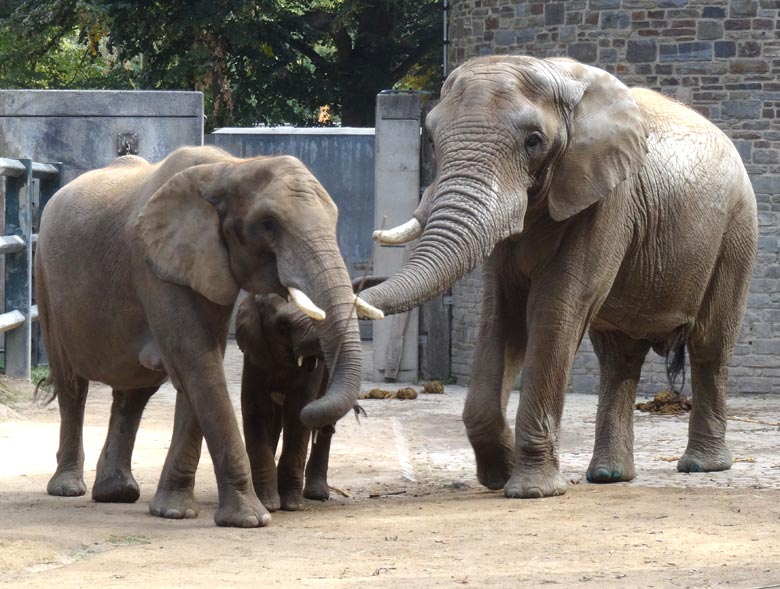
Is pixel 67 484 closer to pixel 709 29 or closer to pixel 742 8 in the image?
pixel 709 29

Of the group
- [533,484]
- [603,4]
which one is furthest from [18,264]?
[533,484]

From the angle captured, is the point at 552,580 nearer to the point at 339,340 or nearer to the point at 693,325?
the point at 339,340

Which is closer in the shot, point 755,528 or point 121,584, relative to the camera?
point 121,584

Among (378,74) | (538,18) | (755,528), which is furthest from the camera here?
(378,74)

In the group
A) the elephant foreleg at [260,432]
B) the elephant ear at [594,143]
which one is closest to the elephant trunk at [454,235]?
the elephant ear at [594,143]

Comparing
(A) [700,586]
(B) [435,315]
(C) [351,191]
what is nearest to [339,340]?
(A) [700,586]

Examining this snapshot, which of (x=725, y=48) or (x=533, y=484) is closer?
(x=533, y=484)

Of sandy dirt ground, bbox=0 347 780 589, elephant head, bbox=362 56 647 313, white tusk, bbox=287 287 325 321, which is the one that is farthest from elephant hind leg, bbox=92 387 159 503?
white tusk, bbox=287 287 325 321

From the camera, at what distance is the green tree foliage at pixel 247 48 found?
23.8 metres

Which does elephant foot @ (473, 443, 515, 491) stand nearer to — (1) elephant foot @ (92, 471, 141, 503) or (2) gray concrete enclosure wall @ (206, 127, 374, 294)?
(1) elephant foot @ (92, 471, 141, 503)

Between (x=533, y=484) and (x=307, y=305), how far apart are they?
215 centimetres

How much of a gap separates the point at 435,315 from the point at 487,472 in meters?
7.32

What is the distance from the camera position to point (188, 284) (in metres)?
7.26

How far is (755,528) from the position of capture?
7.36 meters
